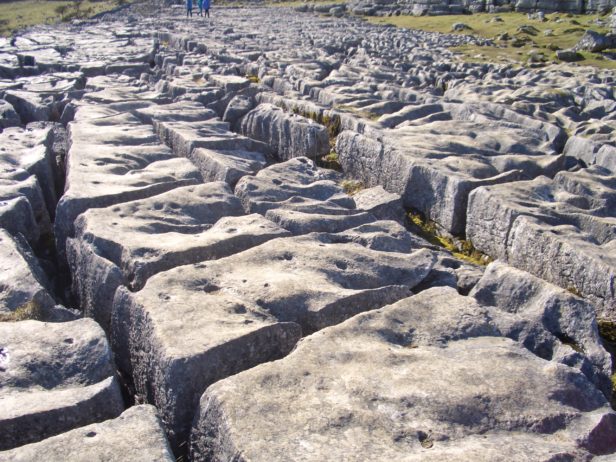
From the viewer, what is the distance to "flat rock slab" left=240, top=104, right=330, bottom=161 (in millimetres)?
8188

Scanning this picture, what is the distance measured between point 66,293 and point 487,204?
3.81m

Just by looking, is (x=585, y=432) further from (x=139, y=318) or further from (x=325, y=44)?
(x=325, y=44)

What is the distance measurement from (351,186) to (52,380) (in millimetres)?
4826

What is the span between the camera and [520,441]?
2.75 meters

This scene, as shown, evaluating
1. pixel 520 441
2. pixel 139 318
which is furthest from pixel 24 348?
pixel 520 441

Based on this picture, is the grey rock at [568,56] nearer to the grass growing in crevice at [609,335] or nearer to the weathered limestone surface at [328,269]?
the weathered limestone surface at [328,269]

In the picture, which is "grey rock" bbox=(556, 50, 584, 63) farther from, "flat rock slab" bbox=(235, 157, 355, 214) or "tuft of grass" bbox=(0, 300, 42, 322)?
"tuft of grass" bbox=(0, 300, 42, 322)

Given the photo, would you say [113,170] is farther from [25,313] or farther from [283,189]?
[25,313]

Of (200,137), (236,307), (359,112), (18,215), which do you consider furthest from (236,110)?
(236,307)

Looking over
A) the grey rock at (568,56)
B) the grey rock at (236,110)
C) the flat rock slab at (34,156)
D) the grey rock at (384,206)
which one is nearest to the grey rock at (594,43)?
the grey rock at (568,56)

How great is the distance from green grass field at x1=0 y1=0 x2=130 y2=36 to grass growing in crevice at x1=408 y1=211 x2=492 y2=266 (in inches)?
1217

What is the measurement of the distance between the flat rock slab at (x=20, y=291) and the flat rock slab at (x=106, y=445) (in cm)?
138

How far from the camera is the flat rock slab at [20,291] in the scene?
3.92m

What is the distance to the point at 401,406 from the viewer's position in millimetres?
2938
